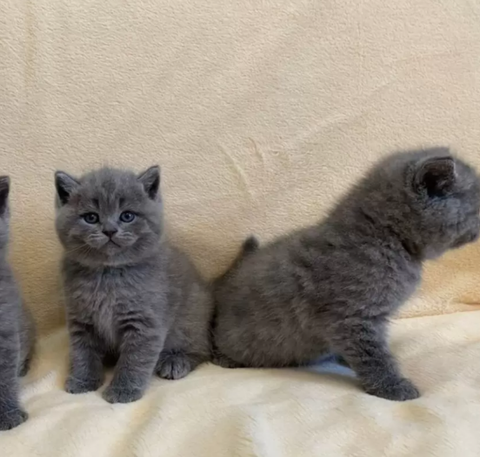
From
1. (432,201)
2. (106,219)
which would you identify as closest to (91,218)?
(106,219)

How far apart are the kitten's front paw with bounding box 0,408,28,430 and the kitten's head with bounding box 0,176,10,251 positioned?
346mm

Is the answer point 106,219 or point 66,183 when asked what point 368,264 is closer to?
point 106,219

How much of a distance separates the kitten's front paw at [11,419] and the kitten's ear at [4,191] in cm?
42

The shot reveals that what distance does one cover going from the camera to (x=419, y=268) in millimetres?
1435

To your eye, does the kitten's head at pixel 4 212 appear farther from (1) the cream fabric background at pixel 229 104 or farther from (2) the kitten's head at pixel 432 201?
(2) the kitten's head at pixel 432 201

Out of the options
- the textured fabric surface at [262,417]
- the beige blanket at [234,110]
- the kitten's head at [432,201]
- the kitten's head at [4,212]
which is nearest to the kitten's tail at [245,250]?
the beige blanket at [234,110]

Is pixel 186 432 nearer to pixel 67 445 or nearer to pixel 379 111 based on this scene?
pixel 67 445

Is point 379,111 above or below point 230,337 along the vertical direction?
above

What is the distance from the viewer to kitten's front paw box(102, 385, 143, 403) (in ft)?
4.39

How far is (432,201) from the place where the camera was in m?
1.36

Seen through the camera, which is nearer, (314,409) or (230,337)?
(314,409)

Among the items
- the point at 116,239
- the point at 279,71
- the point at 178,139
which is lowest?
the point at 116,239

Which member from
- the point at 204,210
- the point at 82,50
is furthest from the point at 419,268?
the point at 82,50

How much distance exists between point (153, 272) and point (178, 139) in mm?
393
